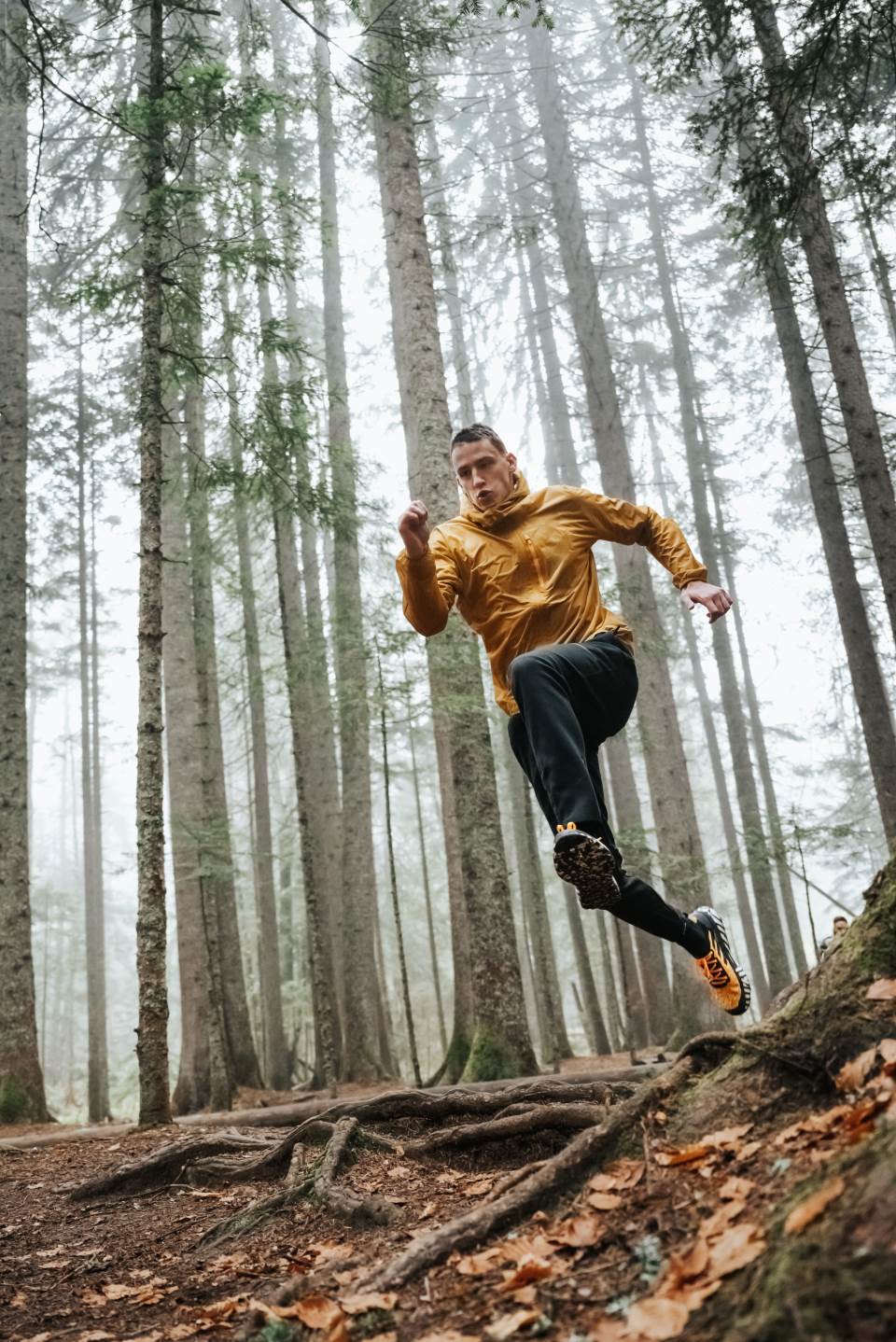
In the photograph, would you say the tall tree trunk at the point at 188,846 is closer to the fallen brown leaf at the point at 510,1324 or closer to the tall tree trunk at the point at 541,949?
the tall tree trunk at the point at 541,949

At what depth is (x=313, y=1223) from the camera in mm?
3877

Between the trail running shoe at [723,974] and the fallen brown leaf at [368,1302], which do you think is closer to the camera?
the fallen brown leaf at [368,1302]

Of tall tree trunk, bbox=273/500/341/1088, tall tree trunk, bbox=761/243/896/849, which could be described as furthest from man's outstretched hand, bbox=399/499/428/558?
tall tree trunk, bbox=761/243/896/849

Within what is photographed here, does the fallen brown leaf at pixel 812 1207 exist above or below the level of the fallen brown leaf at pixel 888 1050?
below

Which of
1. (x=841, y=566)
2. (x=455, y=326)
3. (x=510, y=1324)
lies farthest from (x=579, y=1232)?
(x=455, y=326)

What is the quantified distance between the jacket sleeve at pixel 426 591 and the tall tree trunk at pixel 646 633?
9308mm

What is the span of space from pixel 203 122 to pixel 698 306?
754 inches

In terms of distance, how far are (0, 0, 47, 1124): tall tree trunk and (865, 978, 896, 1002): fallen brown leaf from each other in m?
10.4

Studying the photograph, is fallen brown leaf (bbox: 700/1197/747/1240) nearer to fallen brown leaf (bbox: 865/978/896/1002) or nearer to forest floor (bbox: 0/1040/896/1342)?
forest floor (bbox: 0/1040/896/1342)

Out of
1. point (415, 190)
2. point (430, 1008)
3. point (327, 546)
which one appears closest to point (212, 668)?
point (415, 190)

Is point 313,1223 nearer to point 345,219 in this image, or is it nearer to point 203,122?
point 203,122

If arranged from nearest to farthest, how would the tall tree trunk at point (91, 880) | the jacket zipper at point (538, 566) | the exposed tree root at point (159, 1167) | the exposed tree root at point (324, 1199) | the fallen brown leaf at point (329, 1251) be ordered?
the fallen brown leaf at point (329, 1251), the exposed tree root at point (324, 1199), the jacket zipper at point (538, 566), the exposed tree root at point (159, 1167), the tall tree trunk at point (91, 880)

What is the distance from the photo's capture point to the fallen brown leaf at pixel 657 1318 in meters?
1.76

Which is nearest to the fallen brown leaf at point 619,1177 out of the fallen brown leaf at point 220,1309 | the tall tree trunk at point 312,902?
the fallen brown leaf at point 220,1309
